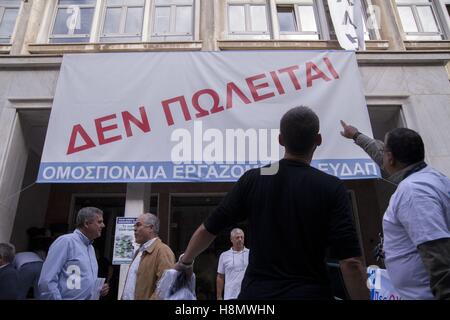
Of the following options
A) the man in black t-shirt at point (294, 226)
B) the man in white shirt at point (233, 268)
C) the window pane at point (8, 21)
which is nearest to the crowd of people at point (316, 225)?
the man in black t-shirt at point (294, 226)

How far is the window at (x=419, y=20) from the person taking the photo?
7.76m

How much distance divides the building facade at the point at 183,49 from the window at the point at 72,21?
3 cm

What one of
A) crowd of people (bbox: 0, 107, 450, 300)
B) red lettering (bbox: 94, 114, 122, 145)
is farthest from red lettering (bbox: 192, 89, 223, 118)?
crowd of people (bbox: 0, 107, 450, 300)

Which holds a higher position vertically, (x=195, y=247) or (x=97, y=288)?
(x=195, y=247)

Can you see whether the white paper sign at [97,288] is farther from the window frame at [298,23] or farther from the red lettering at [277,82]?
the window frame at [298,23]

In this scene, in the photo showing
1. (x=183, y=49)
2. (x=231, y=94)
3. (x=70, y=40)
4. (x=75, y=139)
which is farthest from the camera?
(x=70, y=40)

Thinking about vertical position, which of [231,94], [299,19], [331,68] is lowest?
[231,94]

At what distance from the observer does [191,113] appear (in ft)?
20.1

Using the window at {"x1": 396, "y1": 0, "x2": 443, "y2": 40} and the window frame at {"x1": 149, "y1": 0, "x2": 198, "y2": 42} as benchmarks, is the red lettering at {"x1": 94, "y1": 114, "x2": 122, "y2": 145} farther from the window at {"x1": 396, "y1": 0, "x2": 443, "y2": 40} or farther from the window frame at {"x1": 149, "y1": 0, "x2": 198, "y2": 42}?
the window at {"x1": 396, "y1": 0, "x2": 443, "y2": 40}

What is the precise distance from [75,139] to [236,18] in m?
4.85

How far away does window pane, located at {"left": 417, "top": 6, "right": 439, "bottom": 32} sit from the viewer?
25.8 ft

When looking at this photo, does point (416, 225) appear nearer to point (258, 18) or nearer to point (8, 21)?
point (258, 18)

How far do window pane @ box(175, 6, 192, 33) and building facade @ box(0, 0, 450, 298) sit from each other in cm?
3

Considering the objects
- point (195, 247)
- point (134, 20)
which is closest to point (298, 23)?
point (134, 20)
